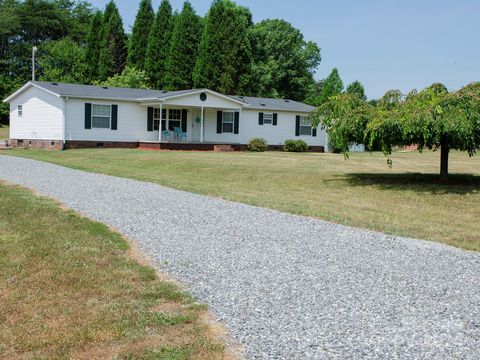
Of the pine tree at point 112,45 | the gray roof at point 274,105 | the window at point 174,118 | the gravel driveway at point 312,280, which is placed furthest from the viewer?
the pine tree at point 112,45

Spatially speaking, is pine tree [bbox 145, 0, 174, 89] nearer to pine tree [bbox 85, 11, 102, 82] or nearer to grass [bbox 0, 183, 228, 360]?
pine tree [bbox 85, 11, 102, 82]

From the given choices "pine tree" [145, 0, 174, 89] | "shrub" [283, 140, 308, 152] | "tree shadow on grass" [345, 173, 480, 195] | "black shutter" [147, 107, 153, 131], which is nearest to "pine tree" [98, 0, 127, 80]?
"pine tree" [145, 0, 174, 89]

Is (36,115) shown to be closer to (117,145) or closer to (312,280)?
(117,145)

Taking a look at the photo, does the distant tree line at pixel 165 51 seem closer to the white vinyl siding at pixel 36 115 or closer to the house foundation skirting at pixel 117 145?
the white vinyl siding at pixel 36 115

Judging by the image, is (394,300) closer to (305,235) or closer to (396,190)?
(305,235)

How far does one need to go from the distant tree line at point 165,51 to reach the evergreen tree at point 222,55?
8cm

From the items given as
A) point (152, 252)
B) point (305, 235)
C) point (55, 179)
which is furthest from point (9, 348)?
point (55, 179)

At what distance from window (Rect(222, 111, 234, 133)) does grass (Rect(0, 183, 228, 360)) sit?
980 inches

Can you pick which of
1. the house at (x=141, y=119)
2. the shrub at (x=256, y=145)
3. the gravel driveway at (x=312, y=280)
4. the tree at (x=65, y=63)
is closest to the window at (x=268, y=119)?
the house at (x=141, y=119)

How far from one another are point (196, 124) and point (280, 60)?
2653cm

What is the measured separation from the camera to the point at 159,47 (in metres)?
48.1

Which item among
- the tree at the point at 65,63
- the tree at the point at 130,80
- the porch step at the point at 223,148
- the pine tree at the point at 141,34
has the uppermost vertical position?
the pine tree at the point at 141,34

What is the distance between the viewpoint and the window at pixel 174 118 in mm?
Answer: 30656

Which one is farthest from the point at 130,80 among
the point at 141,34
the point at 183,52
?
the point at 141,34
